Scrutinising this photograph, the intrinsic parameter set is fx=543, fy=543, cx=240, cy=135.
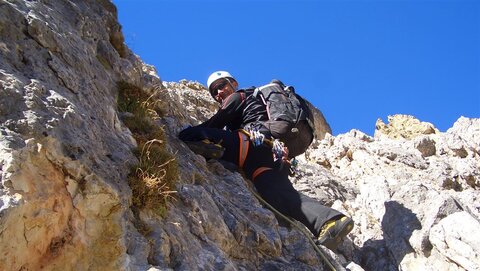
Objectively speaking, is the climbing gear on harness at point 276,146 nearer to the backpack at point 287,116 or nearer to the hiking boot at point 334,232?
the backpack at point 287,116

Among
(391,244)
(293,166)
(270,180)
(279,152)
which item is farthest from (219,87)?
(391,244)

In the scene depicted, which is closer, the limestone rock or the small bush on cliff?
the small bush on cliff

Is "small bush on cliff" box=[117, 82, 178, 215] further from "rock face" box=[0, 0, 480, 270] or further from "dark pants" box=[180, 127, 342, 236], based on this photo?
"dark pants" box=[180, 127, 342, 236]

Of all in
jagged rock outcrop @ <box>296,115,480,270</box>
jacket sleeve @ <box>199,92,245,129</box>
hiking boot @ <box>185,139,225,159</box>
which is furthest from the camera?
jacket sleeve @ <box>199,92,245,129</box>

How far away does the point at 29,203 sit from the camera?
4453 millimetres

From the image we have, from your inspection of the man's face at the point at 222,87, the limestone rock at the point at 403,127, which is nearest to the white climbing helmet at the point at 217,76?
the man's face at the point at 222,87

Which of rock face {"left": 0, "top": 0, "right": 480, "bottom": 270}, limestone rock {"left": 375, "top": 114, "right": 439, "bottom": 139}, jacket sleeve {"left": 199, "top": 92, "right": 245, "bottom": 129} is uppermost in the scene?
limestone rock {"left": 375, "top": 114, "right": 439, "bottom": 139}

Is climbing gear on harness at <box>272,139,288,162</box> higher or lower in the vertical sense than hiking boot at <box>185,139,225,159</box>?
higher

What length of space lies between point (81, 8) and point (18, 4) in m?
2.36

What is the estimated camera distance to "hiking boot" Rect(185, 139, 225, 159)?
9078 millimetres

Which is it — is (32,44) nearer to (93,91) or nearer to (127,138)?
(93,91)

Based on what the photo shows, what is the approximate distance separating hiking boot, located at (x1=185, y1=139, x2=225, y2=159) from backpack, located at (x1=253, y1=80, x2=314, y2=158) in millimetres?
1129

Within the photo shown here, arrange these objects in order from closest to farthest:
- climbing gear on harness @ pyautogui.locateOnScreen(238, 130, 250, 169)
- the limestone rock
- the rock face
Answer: the rock face, climbing gear on harness @ pyautogui.locateOnScreen(238, 130, 250, 169), the limestone rock

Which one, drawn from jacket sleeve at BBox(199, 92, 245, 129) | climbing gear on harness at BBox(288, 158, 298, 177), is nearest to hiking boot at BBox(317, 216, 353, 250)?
climbing gear on harness at BBox(288, 158, 298, 177)
